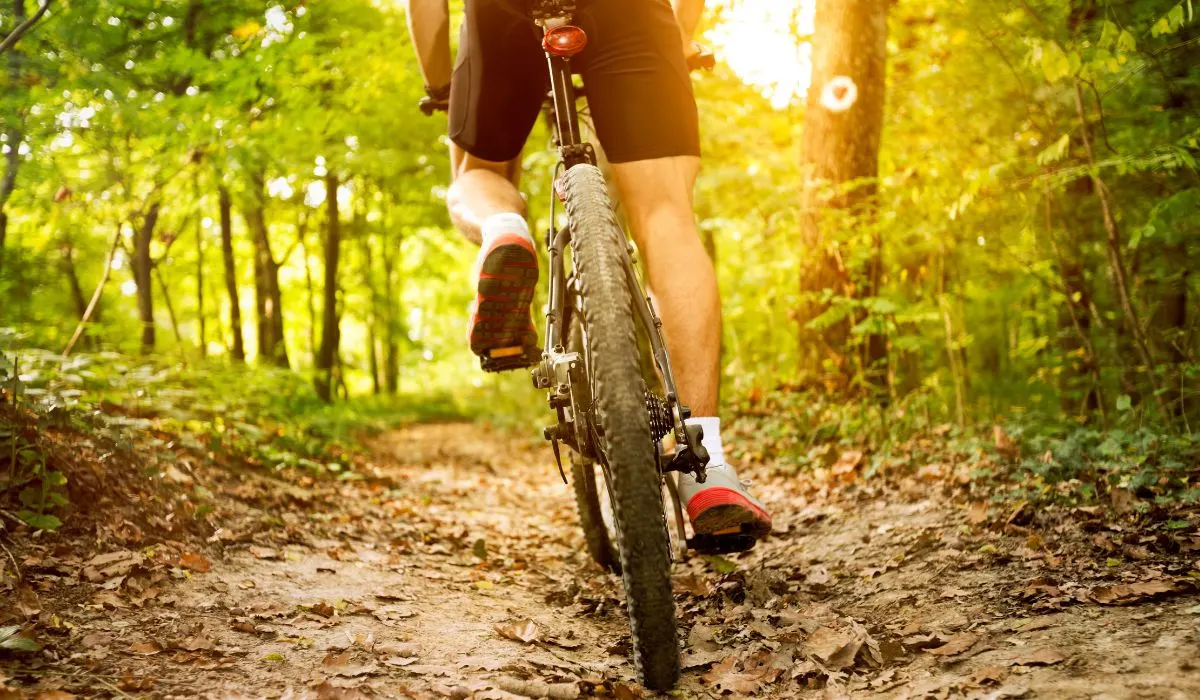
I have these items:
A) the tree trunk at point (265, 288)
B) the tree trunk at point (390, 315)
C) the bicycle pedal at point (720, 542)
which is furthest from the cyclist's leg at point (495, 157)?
the tree trunk at point (390, 315)

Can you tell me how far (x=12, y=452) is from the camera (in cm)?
250

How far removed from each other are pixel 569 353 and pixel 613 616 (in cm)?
88

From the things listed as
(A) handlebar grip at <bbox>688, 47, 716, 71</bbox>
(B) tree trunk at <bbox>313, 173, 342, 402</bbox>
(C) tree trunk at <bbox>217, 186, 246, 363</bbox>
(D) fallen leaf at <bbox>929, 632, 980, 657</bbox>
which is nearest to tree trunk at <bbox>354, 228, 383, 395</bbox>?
(B) tree trunk at <bbox>313, 173, 342, 402</bbox>

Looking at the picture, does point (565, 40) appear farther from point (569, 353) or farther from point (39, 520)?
point (39, 520)

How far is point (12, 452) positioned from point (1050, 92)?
5832mm

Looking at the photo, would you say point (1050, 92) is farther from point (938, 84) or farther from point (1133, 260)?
point (1133, 260)

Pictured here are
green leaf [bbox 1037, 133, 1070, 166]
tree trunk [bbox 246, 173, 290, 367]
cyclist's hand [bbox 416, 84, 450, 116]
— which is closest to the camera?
cyclist's hand [bbox 416, 84, 450, 116]

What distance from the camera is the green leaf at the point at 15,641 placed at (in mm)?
1591

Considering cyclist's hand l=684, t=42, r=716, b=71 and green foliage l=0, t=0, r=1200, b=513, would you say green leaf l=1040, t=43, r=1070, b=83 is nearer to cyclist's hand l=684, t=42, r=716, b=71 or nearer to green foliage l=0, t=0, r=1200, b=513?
green foliage l=0, t=0, r=1200, b=513

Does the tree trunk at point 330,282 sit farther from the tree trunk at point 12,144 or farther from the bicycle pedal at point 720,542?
the bicycle pedal at point 720,542

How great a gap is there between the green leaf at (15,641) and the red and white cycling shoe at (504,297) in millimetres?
1230

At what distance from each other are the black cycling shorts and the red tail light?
0.12 m

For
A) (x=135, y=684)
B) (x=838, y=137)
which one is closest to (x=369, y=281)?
(x=838, y=137)

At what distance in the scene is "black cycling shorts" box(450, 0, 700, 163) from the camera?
2229 mm
